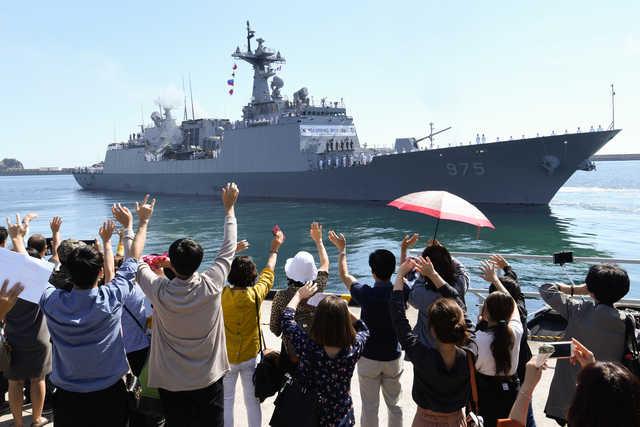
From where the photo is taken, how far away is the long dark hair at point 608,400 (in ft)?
3.82

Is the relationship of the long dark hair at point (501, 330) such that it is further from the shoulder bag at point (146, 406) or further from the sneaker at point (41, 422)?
the sneaker at point (41, 422)

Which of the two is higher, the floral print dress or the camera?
the camera

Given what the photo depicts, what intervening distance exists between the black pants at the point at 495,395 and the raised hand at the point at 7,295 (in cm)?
189

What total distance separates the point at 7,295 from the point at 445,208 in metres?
2.53

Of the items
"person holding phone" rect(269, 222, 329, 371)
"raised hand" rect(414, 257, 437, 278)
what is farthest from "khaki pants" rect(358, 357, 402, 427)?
"raised hand" rect(414, 257, 437, 278)

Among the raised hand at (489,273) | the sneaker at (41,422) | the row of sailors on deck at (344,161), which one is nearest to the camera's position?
the raised hand at (489,273)

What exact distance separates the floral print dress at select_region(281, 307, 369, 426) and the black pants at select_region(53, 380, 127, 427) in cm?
85

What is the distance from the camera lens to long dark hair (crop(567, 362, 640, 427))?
1165mm

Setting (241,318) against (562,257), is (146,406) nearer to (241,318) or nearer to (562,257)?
(241,318)

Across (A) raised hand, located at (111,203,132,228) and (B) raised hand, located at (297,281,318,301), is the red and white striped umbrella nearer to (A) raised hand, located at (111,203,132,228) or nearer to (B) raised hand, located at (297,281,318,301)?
(B) raised hand, located at (297,281,318,301)

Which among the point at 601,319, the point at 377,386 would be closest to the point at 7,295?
the point at 377,386

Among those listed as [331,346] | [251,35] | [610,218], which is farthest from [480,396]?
[251,35]

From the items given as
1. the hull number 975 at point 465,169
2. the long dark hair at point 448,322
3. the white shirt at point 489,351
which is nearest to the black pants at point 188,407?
the long dark hair at point 448,322

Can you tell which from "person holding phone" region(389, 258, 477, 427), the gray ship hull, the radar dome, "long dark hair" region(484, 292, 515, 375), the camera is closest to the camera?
"person holding phone" region(389, 258, 477, 427)
